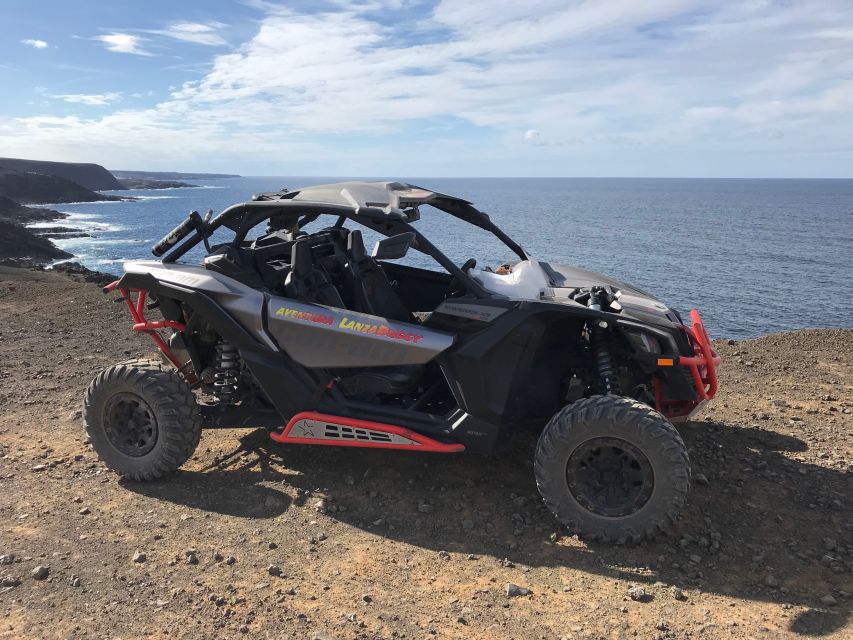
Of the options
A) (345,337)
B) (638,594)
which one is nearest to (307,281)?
(345,337)

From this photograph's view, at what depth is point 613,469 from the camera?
14.7 feet

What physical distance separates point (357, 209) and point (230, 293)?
48.8 inches

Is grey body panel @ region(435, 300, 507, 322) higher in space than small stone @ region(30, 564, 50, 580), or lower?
higher

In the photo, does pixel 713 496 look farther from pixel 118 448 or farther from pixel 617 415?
pixel 118 448

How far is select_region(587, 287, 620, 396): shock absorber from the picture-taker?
476cm

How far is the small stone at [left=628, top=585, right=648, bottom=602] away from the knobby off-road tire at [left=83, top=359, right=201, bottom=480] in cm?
352

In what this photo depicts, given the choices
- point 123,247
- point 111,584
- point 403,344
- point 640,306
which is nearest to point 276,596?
point 111,584

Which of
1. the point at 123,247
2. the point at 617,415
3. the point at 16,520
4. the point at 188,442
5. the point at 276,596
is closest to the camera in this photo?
the point at 276,596

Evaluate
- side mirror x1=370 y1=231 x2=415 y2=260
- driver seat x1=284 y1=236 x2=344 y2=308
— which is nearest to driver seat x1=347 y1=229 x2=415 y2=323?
driver seat x1=284 y1=236 x2=344 y2=308

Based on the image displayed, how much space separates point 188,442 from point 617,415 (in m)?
3.38

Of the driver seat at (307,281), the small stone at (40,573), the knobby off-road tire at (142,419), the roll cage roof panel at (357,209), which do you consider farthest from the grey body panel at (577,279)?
the small stone at (40,573)

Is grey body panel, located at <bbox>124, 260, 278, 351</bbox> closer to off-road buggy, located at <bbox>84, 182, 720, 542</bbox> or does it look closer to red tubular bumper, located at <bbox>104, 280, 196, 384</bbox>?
off-road buggy, located at <bbox>84, 182, 720, 542</bbox>

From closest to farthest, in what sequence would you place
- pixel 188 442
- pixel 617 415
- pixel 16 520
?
1. pixel 617 415
2. pixel 16 520
3. pixel 188 442

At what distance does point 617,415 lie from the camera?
4.31 meters
